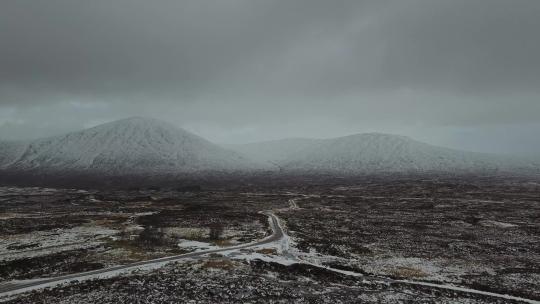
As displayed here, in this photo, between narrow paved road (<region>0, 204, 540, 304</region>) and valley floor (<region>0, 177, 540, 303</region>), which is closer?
valley floor (<region>0, 177, 540, 303</region>)

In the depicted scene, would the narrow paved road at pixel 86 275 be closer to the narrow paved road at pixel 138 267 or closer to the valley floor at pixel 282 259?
the narrow paved road at pixel 138 267

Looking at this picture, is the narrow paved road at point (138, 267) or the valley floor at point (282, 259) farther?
the narrow paved road at point (138, 267)

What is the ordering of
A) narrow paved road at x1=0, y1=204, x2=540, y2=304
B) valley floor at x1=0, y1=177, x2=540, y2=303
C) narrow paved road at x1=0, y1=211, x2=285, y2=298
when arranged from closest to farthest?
valley floor at x1=0, y1=177, x2=540, y2=303 → narrow paved road at x1=0, y1=204, x2=540, y2=304 → narrow paved road at x1=0, y1=211, x2=285, y2=298

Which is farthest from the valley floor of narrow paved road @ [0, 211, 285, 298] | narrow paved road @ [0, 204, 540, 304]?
narrow paved road @ [0, 211, 285, 298]

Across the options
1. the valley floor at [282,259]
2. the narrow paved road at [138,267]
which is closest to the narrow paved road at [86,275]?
the narrow paved road at [138,267]

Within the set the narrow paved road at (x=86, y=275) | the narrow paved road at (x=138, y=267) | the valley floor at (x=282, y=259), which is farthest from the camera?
the narrow paved road at (x=86, y=275)

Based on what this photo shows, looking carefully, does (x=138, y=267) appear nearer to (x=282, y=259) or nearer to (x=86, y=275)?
(x=86, y=275)

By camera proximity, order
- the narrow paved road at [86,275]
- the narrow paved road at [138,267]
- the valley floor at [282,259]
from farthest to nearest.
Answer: the narrow paved road at [86,275] → the narrow paved road at [138,267] → the valley floor at [282,259]

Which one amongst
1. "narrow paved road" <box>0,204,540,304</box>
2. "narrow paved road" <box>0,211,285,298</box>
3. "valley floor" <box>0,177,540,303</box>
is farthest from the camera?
"narrow paved road" <box>0,211,285,298</box>

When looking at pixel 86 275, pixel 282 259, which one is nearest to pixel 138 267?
pixel 86 275

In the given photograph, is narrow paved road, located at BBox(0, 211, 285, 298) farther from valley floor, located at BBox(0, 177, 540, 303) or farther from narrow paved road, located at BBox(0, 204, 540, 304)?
valley floor, located at BBox(0, 177, 540, 303)

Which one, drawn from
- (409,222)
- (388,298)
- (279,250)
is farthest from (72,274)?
(409,222)

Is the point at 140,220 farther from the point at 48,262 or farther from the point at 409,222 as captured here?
the point at 409,222
